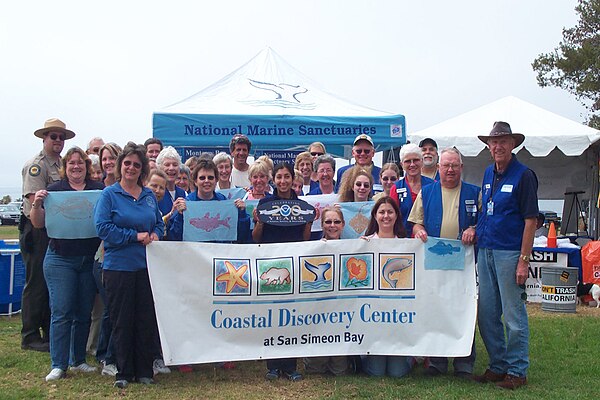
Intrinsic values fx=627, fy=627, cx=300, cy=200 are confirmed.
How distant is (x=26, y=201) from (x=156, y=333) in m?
1.78

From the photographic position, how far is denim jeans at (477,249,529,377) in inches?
194

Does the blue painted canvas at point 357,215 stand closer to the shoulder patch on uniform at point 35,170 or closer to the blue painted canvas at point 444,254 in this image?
the blue painted canvas at point 444,254

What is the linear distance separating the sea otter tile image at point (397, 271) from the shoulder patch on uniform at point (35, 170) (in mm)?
3277

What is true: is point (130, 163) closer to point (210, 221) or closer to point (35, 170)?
point (210, 221)

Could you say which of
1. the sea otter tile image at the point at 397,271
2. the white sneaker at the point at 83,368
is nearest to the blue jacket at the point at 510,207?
the sea otter tile image at the point at 397,271

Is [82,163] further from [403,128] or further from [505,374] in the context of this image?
[403,128]

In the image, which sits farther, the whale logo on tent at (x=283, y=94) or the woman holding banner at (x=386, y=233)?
the whale logo on tent at (x=283, y=94)

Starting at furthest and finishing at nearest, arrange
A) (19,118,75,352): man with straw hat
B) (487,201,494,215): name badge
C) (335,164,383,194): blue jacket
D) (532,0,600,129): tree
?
(532,0,600,129): tree → (335,164,383,194): blue jacket → (19,118,75,352): man with straw hat → (487,201,494,215): name badge

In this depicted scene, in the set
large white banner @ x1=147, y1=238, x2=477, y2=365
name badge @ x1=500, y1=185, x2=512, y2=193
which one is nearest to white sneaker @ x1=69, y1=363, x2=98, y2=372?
large white banner @ x1=147, y1=238, x2=477, y2=365

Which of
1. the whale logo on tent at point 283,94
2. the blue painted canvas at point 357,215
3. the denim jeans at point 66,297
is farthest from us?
the whale logo on tent at point 283,94

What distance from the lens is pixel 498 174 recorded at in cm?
505

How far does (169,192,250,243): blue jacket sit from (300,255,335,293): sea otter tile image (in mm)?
655

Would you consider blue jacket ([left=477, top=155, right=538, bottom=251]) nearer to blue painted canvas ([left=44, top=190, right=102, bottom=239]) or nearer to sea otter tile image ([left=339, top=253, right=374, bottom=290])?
sea otter tile image ([left=339, top=253, right=374, bottom=290])

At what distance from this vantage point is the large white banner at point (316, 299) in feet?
16.8
